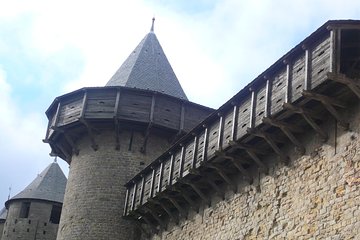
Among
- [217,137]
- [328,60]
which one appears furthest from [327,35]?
[217,137]

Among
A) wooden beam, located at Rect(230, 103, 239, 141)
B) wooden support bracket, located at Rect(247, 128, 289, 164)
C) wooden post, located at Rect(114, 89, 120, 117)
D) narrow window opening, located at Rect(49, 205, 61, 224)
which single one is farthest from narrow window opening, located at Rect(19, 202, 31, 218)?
wooden support bracket, located at Rect(247, 128, 289, 164)

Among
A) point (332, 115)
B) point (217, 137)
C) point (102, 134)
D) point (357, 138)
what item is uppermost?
point (102, 134)

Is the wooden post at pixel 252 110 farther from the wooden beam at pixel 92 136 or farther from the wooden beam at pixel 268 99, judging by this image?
the wooden beam at pixel 92 136

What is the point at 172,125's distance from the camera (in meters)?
18.0

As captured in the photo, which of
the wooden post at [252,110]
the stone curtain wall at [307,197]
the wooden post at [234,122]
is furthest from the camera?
the wooden post at [234,122]

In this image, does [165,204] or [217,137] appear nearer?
[217,137]

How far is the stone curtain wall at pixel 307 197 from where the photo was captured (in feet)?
30.7

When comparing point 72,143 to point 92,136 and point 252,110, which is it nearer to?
point 92,136

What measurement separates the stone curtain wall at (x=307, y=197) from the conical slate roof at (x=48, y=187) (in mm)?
16151

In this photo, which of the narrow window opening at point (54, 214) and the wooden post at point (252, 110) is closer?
the wooden post at point (252, 110)

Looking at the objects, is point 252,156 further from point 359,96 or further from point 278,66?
point 359,96

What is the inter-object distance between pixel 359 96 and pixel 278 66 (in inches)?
82.9

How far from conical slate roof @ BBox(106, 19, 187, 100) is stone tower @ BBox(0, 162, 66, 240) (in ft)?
30.9

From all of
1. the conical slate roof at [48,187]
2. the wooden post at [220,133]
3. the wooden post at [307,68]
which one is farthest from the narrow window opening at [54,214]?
the wooden post at [307,68]
